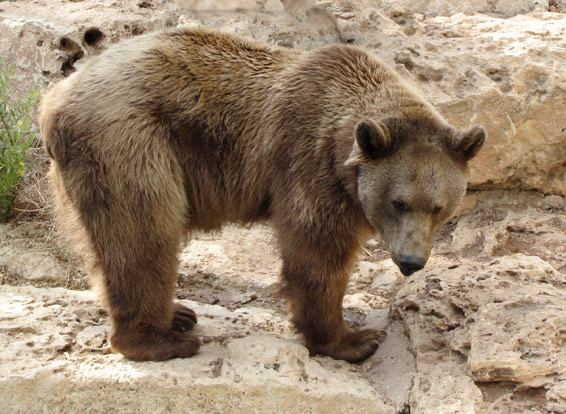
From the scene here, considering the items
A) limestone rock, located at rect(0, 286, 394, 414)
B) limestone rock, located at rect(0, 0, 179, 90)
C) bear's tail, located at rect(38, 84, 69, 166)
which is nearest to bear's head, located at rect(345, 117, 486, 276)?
limestone rock, located at rect(0, 286, 394, 414)

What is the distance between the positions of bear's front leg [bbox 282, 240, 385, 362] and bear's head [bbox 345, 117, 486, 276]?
450 millimetres

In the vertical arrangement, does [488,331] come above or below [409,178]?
below

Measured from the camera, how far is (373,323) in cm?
573

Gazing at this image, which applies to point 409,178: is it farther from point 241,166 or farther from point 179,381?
point 179,381

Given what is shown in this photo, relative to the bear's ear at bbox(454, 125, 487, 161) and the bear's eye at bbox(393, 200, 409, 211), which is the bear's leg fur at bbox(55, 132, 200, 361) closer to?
the bear's eye at bbox(393, 200, 409, 211)

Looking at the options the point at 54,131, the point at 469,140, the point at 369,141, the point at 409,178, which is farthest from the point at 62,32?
the point at 469,140

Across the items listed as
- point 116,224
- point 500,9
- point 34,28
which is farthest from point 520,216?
point 34,28

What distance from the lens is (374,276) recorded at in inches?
264

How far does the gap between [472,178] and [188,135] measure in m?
3.54

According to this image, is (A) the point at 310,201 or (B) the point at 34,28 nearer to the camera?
(A) the point at 310,201

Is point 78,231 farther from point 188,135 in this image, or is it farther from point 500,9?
point 500,9

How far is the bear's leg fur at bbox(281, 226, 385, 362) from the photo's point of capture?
488cm

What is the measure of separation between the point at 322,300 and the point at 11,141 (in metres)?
3.84

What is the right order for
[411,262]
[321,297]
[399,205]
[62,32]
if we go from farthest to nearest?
[62,32] → [321,297] → [399,205] → [411,262]
